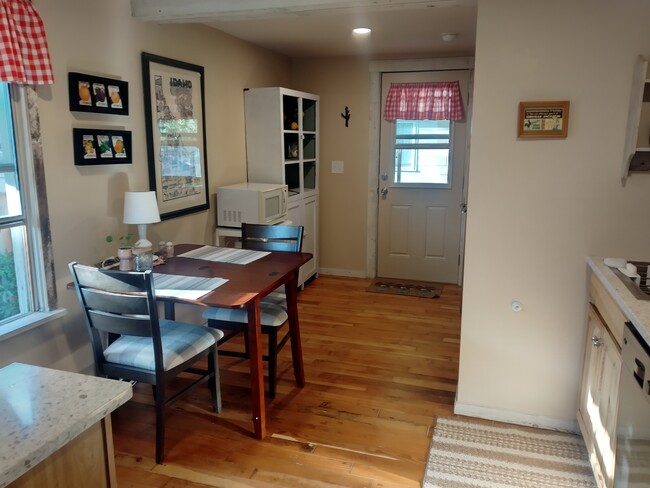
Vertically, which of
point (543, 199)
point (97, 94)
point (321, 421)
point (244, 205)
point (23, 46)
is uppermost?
point (23, 46)

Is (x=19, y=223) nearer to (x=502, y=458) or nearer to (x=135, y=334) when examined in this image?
(x=135, y=334)

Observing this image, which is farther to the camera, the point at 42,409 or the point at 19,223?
the point at 19,223

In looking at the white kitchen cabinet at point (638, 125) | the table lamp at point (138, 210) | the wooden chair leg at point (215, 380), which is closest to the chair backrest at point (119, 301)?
the wooden chair leg at point (215, 380)

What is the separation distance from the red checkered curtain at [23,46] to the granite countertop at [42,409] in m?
1.48

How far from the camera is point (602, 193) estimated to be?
2285mm

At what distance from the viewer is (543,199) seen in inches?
92.7

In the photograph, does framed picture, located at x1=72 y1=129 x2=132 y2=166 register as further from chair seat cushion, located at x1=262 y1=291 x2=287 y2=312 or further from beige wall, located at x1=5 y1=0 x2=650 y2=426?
chair seat cushion, located at x1=262 y1=291 x2=287 y2=312

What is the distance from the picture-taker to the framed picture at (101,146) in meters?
2.54

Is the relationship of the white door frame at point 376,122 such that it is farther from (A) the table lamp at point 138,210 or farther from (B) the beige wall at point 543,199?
(A) the table lamp at point 138,210

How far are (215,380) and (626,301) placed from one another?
1.90 metres

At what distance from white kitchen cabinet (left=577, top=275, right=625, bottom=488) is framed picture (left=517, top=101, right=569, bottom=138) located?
0.69 metres

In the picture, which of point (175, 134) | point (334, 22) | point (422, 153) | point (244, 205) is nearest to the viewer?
point (175, 134)

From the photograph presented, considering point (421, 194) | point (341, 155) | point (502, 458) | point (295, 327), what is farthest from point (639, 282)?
point (341, 155)

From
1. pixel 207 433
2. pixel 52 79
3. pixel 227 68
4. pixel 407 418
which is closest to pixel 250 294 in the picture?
pixel 207 433
